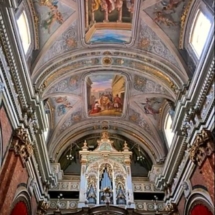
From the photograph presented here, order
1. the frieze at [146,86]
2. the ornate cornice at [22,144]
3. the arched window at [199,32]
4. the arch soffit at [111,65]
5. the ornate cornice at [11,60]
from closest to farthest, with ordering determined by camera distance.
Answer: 1. the ornate cornice at [11,60]
2. the ornate cornice at [22,144]
3. the arched window at [199,32]
4. the arch soffit at [111,65]
5. the frieze at [146,86]

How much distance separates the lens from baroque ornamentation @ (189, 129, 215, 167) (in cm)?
853

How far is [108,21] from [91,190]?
23.2 feet

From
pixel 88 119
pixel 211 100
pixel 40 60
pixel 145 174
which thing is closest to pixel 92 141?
pixel 88 119

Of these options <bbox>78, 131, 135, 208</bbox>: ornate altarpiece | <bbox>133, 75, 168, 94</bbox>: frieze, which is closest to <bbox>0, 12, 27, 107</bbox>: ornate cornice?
<bbox>78, 131, 135, 208</bbox>: ornate altarpiece

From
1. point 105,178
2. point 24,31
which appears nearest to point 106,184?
point 105,178

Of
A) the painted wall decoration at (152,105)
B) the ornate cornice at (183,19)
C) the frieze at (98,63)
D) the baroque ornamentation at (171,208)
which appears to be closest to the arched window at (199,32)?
the ornate cornice at (183,19)

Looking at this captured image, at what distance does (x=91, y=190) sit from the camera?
12383mm

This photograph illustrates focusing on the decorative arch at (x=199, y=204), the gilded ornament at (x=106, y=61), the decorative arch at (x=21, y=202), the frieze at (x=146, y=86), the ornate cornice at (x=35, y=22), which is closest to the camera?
the decorative arch at (x=199, y=204)

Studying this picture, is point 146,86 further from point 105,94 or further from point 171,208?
point 171,208

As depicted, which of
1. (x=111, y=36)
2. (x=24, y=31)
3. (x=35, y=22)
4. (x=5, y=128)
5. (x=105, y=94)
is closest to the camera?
(x=5, y=128)

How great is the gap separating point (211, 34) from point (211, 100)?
1861mm

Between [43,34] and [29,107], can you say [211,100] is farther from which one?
[43,34]

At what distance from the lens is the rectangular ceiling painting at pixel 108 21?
11547 millimetres

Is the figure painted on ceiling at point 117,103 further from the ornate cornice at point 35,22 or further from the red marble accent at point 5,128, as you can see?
the red marble accent at point 5,128
